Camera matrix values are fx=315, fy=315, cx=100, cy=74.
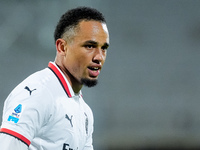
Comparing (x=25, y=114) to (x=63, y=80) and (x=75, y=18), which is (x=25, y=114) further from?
(x=75, y=18)

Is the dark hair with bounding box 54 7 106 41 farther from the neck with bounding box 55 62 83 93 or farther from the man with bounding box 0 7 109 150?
the neck with bounding box 55 62 83 93

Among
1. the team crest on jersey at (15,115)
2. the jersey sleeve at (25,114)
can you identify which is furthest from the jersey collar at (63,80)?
the team crest on jersey at (15,115)

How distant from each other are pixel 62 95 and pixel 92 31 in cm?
37

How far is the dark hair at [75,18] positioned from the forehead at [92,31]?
36 mm

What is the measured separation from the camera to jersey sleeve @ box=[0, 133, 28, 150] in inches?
48.7

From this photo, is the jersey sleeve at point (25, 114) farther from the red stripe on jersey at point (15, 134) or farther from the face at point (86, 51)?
the face at point (86, 51)

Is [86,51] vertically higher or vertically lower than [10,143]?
higher

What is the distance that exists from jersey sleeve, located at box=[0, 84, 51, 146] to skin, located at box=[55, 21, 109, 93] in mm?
361

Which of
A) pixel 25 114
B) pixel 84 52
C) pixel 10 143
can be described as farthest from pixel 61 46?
pixel 10 143

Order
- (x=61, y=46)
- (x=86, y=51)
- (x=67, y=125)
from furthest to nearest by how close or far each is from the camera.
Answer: (x=61, y=46), (x=86, y=51), (x=67, y=125)

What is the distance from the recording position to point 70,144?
5.17 ft

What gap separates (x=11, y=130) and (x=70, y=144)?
385 millimetres

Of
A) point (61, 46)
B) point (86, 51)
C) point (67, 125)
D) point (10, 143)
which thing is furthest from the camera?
point (61, 46)

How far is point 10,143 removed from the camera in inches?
49.4
